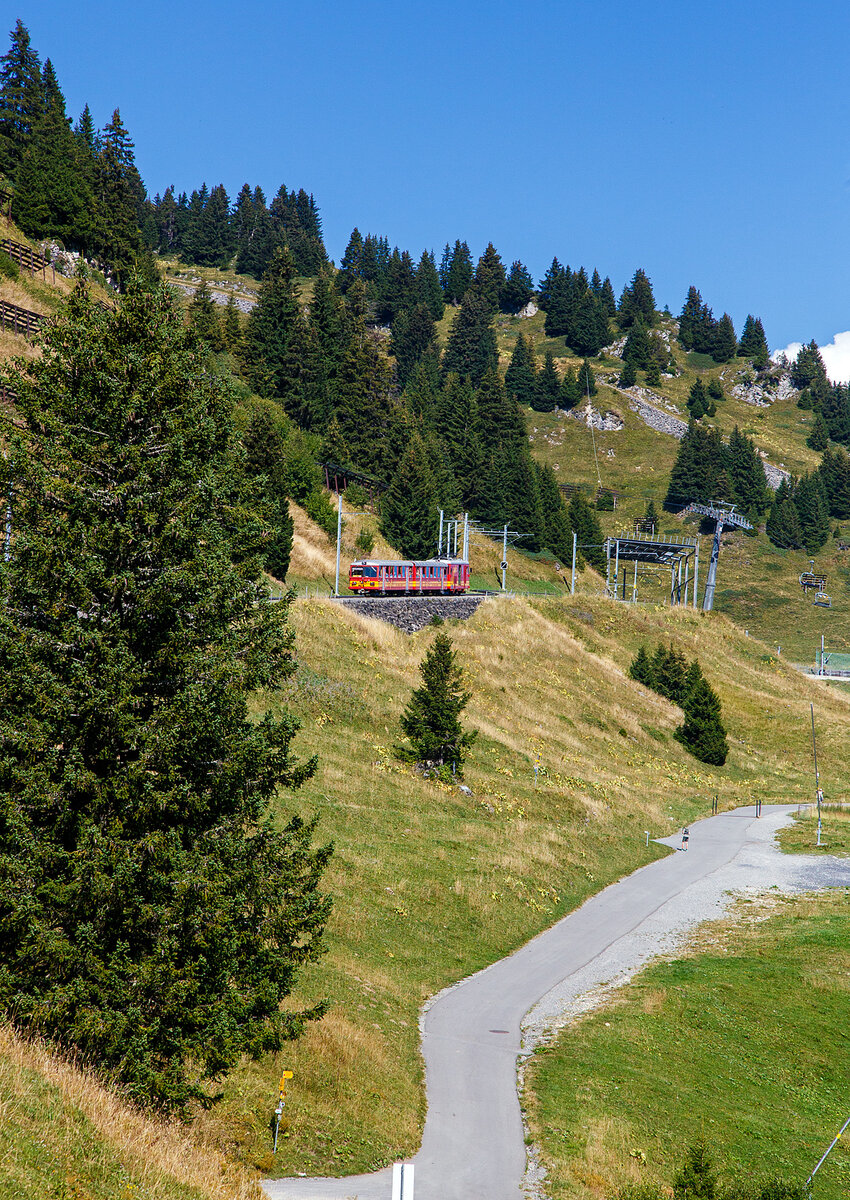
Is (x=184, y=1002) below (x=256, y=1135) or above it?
above

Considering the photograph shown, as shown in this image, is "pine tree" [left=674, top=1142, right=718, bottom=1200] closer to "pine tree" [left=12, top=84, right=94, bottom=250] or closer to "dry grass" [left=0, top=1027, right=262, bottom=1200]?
"dry grass" [left=0, top=1027, right=262, bottom=1200]

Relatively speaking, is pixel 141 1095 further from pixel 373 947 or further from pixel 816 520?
pixel 816 520

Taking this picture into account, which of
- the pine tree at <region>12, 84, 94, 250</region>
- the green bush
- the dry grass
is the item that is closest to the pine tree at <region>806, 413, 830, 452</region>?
the pine tree at <region>12, 84, 94, 250</region>

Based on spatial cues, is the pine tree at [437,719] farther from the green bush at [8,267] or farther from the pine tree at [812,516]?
the pine tree at [812,516]

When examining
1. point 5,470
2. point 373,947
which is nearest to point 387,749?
point 373,947

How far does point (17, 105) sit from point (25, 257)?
1801 inches

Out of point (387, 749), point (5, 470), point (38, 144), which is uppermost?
point (38, 144)

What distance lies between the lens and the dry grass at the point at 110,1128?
35.3 ft

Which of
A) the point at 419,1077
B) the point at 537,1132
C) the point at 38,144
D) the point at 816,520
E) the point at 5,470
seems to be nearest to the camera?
the point at 5,470

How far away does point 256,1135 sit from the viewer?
1631 cm

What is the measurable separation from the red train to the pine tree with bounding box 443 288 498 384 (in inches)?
4287

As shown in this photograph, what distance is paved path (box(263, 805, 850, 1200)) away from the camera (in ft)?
54.7

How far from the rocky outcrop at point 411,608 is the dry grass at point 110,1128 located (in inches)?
2084

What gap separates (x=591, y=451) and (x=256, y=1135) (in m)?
167
